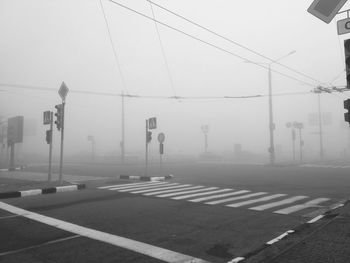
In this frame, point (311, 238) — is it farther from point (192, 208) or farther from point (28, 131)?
point (28, 131)

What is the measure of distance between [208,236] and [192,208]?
3.34m

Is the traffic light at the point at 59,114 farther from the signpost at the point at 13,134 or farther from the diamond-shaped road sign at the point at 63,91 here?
the signpost at the point at 13,134

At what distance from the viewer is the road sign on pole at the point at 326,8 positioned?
7.71 m

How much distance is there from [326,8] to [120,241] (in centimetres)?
628

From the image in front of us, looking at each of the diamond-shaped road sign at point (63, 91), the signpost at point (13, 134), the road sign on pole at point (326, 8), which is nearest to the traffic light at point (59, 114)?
the diamond-shaped road sign at point (63, 91)

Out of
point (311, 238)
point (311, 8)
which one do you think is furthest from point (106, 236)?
point (311, 8)

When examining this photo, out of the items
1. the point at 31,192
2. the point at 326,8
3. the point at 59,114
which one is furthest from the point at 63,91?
the point at 326,8

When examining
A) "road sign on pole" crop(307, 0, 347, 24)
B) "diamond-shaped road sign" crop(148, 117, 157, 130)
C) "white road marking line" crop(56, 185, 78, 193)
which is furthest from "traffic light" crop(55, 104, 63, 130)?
"road sign on pole" crop(307, 0, 347, 24)

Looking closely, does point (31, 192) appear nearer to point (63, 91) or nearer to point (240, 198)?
point (63, 91)

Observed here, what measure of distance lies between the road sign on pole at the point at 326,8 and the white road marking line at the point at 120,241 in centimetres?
557

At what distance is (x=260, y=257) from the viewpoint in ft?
17.9

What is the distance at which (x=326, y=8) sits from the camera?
7.76 m

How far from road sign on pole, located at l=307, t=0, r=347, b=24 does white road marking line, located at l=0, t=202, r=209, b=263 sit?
557 cm

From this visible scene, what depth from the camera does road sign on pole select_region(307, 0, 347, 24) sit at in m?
7.71
